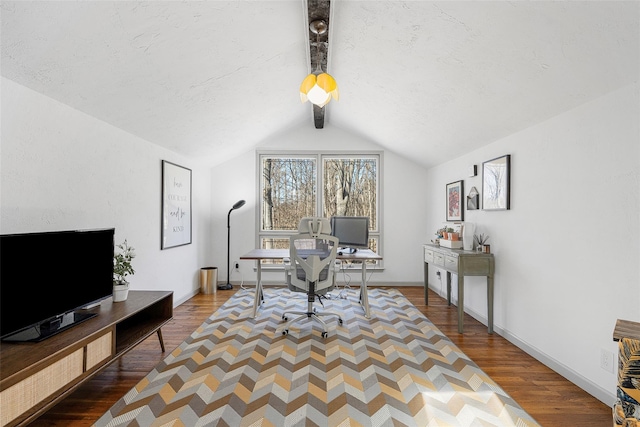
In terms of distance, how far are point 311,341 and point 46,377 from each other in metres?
2.02

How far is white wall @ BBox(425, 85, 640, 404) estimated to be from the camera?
1.95 meters

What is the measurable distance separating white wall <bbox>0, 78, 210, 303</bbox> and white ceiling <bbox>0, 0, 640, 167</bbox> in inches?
5.9

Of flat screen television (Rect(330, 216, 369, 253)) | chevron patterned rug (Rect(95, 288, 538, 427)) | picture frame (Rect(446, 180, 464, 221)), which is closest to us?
chevron patterned rug (Rect(95, 288, 538, 427))

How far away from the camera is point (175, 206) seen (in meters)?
4.19

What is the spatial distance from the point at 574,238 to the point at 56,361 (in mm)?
3385

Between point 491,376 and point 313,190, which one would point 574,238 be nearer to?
point 491,376

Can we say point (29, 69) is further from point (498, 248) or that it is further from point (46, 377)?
point (498, 248)

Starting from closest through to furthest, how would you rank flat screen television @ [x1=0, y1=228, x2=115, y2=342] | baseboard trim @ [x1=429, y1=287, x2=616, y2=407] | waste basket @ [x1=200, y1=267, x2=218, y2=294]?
flat screen television @ [x1=0, y1=228, x2=115, y2=342], baseboard trim @ [x1=429, y1=287, x2=616, y2=407], waste basket @ [x1=200, y1=267, x2=218, y2=294]

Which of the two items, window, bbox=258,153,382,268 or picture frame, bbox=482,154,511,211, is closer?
picture frame, bbox=482,154,511,211

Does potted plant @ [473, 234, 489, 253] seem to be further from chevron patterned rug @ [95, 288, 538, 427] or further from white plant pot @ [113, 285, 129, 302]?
white plant pot @ [113, 285, 129, 302]

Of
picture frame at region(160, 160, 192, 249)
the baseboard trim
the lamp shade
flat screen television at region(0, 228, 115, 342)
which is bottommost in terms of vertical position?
the baseboard trim

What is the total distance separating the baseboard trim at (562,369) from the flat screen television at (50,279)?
3.46m

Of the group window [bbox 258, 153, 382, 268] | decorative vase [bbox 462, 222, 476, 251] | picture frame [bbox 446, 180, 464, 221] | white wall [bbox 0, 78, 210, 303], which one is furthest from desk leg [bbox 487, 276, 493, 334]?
white wall [bbox 0, 78, 210, 303]

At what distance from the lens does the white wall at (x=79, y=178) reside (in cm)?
195
